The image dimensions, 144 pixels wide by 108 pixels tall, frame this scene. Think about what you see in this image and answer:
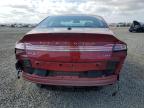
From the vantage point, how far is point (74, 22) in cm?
592

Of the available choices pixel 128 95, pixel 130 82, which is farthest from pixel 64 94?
pixel 130 82

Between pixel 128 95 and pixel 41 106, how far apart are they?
1741 millimetres

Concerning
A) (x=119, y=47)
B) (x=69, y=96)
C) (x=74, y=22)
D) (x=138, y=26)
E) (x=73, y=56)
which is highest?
(x=74, y=22)

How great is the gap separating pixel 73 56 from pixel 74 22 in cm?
154

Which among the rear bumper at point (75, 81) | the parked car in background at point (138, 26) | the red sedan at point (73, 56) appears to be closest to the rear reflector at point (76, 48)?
the red sedan at point (73, 56)

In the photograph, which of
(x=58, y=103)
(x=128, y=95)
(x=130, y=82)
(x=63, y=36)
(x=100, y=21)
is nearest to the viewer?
(x=63, y=36)

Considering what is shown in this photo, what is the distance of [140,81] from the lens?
6.48 meters

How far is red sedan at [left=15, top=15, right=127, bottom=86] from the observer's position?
4.54m

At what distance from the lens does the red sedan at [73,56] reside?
179 inches

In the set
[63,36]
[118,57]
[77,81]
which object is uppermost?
[63,36]

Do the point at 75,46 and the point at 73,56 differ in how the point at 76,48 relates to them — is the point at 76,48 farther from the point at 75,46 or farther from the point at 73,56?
the point at 73,56

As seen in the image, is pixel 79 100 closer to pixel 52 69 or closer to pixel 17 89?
pixel 52 69

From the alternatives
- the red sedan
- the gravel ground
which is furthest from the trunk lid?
the gravel ground

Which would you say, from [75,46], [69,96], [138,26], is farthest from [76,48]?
[138,26]
